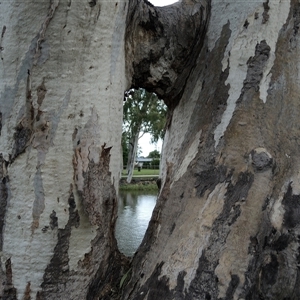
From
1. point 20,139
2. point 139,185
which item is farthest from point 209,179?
point 139,185

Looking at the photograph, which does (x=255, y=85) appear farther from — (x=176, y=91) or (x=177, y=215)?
(x=177, y=215)

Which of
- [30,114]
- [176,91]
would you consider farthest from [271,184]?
[30,114]

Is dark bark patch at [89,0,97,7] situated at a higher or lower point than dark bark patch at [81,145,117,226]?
higher

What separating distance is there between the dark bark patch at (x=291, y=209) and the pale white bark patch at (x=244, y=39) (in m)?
0.18

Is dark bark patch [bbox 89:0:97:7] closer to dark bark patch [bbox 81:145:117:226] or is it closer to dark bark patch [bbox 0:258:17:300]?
dark bark patch [bbox 81:145:117:226]

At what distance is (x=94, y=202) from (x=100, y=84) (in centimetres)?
23

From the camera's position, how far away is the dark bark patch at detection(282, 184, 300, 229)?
33.0 inches

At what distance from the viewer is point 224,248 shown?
83 centimetres

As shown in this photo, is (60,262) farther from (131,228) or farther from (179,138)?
(131,228)

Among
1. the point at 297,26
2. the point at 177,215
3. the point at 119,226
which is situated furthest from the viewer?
the point at 119,226

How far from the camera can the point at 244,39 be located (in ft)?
3.29

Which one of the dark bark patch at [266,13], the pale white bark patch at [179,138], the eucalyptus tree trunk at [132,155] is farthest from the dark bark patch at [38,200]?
the eucalyptus tree trunk at [132,155]

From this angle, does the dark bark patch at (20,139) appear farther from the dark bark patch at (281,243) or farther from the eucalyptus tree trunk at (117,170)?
the dark bark patch at (281,243)

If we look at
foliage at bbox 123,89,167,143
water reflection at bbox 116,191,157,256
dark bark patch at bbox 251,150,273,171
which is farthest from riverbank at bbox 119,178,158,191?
dark bark patch at bbox 251,150,273,171
